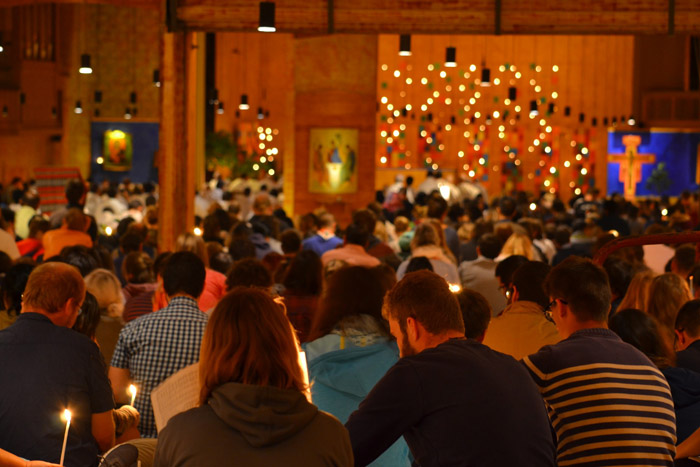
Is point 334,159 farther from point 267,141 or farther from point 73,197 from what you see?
point 267,141

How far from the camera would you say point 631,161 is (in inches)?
Result: 1057

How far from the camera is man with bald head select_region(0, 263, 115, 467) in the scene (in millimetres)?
3586

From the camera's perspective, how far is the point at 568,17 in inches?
392

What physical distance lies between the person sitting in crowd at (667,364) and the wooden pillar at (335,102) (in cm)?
1482

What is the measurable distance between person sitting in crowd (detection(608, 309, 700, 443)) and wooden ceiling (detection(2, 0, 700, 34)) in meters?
5.90

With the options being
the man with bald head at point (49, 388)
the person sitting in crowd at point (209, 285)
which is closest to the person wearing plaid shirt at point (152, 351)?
the man with bald head at point (49, 388)

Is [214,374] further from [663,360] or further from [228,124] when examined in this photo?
[228,124]

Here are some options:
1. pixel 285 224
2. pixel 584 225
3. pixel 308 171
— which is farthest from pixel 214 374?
pixel 308 171

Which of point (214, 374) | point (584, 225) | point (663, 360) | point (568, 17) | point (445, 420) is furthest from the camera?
point (584, 225)

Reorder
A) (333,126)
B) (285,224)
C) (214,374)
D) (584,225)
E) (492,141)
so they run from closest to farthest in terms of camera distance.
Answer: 1. (214,374)
2. (584,225)
3. (285,224)
4. (333,126)
5. (492,141)

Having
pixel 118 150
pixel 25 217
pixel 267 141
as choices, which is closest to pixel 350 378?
pixel 25 217

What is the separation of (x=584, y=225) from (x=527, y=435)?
28.5 ft

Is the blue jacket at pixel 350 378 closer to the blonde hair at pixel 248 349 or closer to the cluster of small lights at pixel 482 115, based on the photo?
the blonde hair at pixel 248 349

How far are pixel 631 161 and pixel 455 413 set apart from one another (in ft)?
82.1
